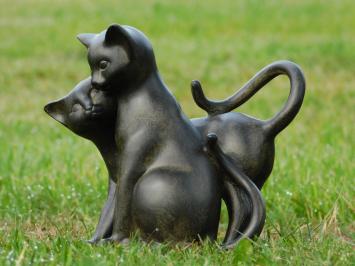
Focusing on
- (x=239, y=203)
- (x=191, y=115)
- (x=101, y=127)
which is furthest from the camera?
(x=191, y=115)

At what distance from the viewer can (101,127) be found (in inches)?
145

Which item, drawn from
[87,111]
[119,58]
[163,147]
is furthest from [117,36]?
[163,147]

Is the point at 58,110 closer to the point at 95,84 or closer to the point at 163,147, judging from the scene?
the point at 95,84

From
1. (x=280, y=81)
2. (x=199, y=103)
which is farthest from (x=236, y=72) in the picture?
(x=199, y=103)

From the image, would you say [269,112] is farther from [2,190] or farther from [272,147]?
[272,147]

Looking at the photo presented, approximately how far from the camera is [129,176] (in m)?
3.42

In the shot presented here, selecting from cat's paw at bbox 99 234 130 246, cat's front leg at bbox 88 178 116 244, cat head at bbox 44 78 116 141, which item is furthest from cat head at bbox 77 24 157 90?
cat's paw at bbox 99 234 130 246

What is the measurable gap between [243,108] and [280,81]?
1.58m

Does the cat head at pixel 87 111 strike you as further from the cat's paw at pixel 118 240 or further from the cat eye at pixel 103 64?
the cat's paw at pixel 118 240

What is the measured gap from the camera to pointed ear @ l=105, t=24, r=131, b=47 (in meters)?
3.41

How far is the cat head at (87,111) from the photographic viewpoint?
3.62m

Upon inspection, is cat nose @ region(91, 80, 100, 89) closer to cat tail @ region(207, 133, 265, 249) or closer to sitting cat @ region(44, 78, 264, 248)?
sitting cat @ region(44, 78, 264, 248)

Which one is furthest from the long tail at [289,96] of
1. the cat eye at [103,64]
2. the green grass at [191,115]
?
the green grass at [191,115]

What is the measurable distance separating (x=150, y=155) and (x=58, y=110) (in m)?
0.60
